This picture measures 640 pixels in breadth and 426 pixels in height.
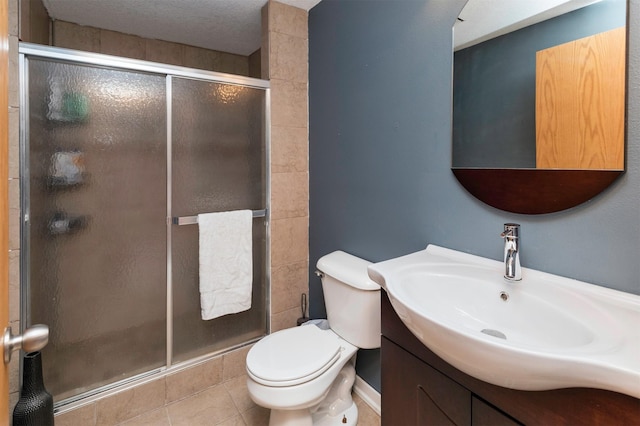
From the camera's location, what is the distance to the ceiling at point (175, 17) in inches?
77.1

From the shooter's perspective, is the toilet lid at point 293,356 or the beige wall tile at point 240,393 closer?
the toilet lid at point 293,356

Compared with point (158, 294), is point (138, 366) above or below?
below

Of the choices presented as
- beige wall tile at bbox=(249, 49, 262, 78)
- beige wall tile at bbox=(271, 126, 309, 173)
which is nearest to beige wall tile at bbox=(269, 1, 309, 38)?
beige wall tile at bbox=(271, 126, 309, 173)

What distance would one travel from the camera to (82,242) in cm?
152

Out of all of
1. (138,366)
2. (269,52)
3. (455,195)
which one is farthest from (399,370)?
(269,52)

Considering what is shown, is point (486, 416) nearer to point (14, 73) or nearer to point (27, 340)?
point (27, 340)

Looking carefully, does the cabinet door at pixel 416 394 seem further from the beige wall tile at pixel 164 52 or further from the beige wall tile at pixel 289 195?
the beige wall tile at pixel 164 52

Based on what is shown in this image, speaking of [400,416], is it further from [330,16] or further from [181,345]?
[330,16]

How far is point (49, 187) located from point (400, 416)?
172 centimetres

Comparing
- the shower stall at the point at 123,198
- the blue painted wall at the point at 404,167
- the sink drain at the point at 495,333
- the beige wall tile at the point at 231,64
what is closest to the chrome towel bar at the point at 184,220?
the shower stall at the point at 123,198

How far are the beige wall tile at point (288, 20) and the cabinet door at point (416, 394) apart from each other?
1892 mm

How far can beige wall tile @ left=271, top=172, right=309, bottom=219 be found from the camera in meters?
2.03

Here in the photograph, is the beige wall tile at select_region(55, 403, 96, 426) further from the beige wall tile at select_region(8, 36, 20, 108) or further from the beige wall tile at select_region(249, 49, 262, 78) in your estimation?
the beige wall tile at select_region(249, 49, 262, 78)

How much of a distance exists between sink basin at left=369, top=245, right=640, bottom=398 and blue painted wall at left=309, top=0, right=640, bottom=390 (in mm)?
93
